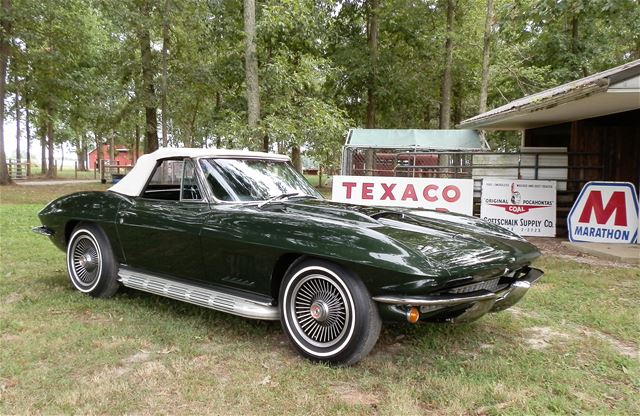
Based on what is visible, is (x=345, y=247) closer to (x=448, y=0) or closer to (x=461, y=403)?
(x=461, y=403)

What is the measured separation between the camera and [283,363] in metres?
3.42

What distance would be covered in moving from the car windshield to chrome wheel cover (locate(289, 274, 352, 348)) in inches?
41.6

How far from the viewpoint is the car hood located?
3170 millimetres

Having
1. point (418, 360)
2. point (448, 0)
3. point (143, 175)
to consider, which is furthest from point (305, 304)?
point (448, 0)

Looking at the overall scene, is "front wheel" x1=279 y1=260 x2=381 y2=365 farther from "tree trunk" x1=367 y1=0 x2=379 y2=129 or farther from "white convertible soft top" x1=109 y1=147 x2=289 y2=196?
"tree trunk" x1=367 y1=0 x2=379 y2=129

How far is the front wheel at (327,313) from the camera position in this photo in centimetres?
318

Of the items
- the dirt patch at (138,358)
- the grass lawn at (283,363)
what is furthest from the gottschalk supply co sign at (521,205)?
the dirt patch at (138,358)

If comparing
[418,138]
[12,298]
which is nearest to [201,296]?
[12,298]

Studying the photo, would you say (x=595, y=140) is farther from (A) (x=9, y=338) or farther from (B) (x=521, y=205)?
(A) (x=9, y=338)

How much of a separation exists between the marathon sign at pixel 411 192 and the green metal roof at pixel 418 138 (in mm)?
6401

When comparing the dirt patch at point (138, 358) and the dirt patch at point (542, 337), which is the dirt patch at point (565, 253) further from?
the dirt patch at point (138, 358)

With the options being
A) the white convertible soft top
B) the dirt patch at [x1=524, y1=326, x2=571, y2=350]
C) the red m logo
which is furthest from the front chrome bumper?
the red m logo

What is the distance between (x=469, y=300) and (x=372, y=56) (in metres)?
18.6

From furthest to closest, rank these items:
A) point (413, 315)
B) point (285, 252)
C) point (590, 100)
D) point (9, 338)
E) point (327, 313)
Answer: point (590, 100) → point (9, 338) → point (285, 252) → point (327, 313) → point (413, 315)
